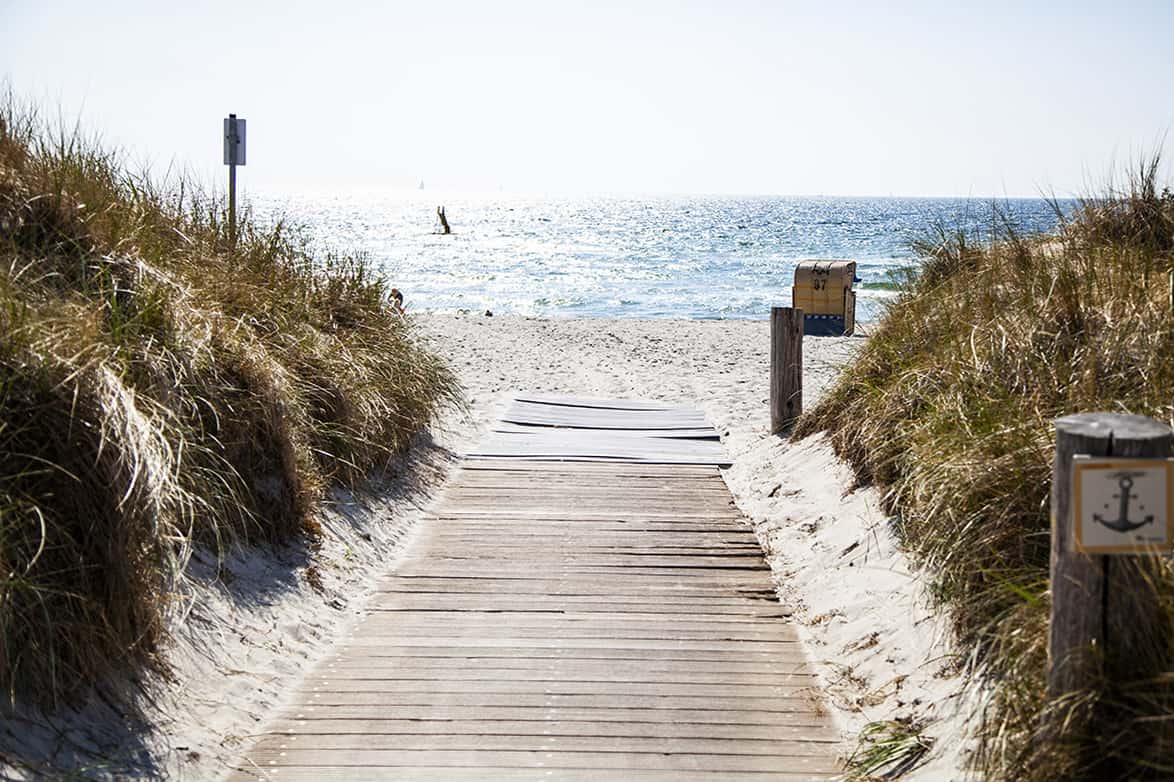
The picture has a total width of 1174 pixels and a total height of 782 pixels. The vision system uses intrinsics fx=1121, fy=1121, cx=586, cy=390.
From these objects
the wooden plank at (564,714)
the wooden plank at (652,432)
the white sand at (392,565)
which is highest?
the wooden plank at (652,432)

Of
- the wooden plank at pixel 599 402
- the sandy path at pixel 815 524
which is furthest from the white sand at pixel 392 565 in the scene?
the wooden plank at pixel 599 402

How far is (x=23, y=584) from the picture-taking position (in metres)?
3.36

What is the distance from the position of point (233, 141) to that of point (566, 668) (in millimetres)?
6050

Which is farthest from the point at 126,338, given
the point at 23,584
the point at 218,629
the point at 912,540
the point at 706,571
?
the point at 912,540

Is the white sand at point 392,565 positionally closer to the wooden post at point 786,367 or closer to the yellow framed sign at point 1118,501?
the wooden post at point 786,367

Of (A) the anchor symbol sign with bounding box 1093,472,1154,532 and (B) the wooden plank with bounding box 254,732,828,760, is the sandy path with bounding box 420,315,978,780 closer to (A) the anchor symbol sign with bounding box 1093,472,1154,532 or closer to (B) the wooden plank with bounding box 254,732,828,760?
(B) the wooden plank with bounding box 254,732,828,760

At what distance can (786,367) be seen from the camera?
8.91m

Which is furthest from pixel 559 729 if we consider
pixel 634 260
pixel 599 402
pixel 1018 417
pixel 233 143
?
pixel 634 260

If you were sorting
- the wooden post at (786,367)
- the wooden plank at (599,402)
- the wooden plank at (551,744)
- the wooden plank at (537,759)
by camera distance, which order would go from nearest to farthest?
the wooden plank at (537,759) < the wooden plank at (551,744) < the wooden post at (786,367) < the wooden plank at (599,402)

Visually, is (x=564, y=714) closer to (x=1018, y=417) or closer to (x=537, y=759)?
(x=537, y=759)

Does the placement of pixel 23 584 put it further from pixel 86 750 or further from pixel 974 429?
pixel 974 429

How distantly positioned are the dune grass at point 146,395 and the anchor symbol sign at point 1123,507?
116 inches

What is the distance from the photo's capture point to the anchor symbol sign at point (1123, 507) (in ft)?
8.85

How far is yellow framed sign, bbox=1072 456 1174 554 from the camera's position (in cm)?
269
